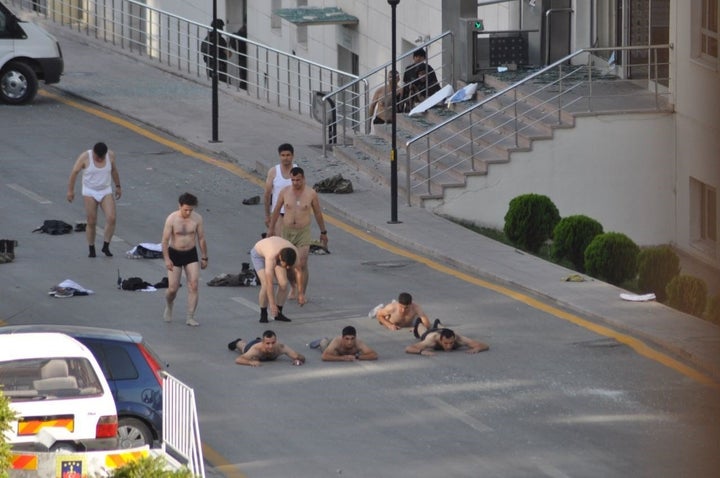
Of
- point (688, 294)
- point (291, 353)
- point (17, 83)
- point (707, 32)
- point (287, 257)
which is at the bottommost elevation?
point (688, 294)

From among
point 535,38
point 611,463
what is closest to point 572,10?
point 535,38

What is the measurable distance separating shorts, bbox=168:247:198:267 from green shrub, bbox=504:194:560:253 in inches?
295

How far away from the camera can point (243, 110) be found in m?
36.8

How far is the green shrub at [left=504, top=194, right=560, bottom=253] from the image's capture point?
2680cm

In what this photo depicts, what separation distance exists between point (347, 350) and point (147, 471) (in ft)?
31.6

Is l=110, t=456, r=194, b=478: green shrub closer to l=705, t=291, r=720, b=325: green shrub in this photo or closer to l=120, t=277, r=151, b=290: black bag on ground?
l=120, t=277, r=151, b=290: black bag on ground

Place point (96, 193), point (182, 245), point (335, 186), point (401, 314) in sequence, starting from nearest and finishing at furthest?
1. point (182, 245)
2. point (401, 314)
3. point (96, 193)
4. point (335, 186)

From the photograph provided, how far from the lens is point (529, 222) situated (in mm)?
26828

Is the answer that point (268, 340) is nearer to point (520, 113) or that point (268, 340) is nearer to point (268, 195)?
point (268, 195)

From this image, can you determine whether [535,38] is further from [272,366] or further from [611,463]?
[611,463]

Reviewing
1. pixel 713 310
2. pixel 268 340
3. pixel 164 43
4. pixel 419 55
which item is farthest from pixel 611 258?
pixel 164 43

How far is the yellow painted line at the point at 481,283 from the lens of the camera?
1991 centimetres

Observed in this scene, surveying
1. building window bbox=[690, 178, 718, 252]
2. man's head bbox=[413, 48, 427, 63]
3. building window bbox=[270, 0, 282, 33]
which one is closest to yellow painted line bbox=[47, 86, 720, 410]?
man's head bbox=[413, 48, 427, 63]

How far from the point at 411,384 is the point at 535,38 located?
17.2 metres
